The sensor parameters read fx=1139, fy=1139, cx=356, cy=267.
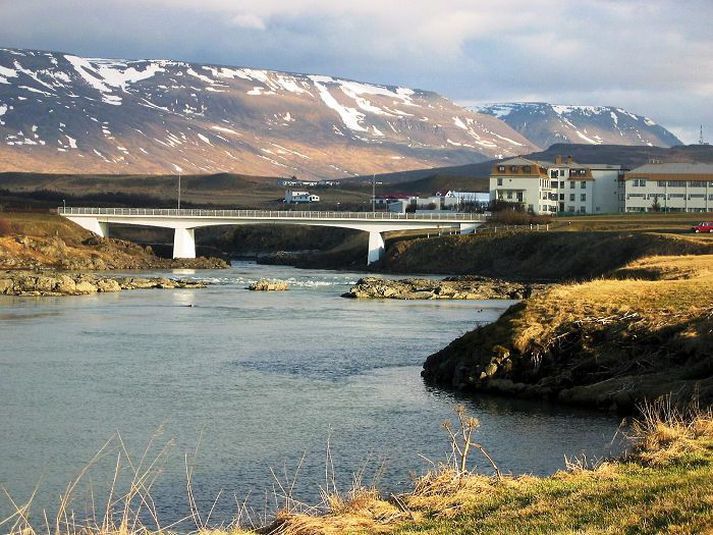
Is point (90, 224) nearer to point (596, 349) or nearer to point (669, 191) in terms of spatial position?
point (669, 191)

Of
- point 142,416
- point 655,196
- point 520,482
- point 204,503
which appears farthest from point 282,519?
point 655,196

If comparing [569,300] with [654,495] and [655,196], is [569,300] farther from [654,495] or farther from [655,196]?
[655,196]

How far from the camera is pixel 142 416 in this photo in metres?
33.8

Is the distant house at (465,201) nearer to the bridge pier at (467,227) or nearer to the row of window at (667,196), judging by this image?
the row of window at (667,196)

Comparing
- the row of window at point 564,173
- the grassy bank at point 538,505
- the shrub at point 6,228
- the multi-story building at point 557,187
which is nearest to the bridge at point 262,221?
the shrub at point 6,228

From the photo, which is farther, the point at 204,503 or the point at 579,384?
the point at 579,384

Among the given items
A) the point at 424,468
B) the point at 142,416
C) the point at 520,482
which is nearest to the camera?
the point at 520,482

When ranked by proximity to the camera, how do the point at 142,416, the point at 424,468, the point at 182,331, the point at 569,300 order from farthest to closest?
the point at 182,331, the point at 569,300, the point at 142,416, the point at 424,468

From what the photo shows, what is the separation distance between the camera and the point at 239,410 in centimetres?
3488

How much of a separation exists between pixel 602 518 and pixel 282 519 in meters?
→ 4.31

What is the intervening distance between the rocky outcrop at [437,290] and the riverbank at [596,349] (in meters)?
39.9

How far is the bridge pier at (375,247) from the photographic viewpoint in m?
134

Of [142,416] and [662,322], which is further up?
[662,322]

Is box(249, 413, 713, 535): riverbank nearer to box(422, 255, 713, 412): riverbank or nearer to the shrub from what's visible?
box(422, 255, 713, 412): riverbank
